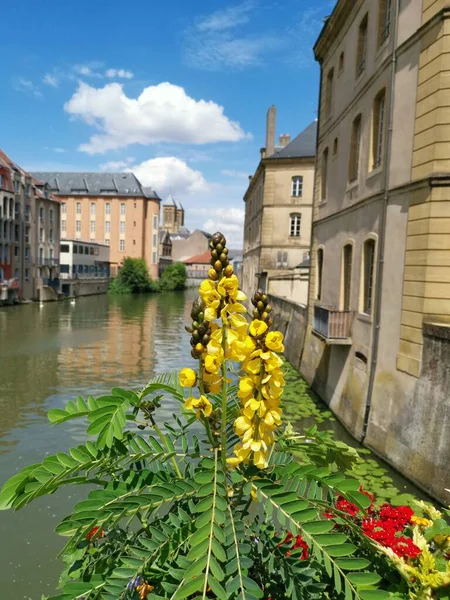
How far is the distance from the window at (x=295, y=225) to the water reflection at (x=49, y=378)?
12559mm

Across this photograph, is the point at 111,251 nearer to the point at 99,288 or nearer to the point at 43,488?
the point at 99,288

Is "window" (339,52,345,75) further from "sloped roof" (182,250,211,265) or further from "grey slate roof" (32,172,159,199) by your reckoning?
"sloped roof" (182,250,211,265)

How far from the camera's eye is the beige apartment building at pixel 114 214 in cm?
8038

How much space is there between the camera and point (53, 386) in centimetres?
1720

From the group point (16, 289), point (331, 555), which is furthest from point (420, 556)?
point (16, 289)

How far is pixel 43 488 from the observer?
2473 mm

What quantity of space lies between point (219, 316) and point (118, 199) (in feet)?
270

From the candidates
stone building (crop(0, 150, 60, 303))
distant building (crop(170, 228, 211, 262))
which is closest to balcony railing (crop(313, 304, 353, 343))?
stone building (crop(0, 150, 60, 303))

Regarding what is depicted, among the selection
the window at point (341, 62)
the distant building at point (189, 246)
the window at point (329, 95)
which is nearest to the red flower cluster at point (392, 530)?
the window at point (341, 62)

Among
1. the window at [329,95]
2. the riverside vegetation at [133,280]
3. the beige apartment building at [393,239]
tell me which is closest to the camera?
the beige apartment building at [393,239]

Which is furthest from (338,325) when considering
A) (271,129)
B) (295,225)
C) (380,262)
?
(271,129)

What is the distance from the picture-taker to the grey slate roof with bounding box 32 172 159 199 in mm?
81125

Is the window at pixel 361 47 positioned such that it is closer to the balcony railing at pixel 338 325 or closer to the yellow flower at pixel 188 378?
the balcony railing at pixel 338 325

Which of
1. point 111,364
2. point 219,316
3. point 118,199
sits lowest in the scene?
point 111,364
